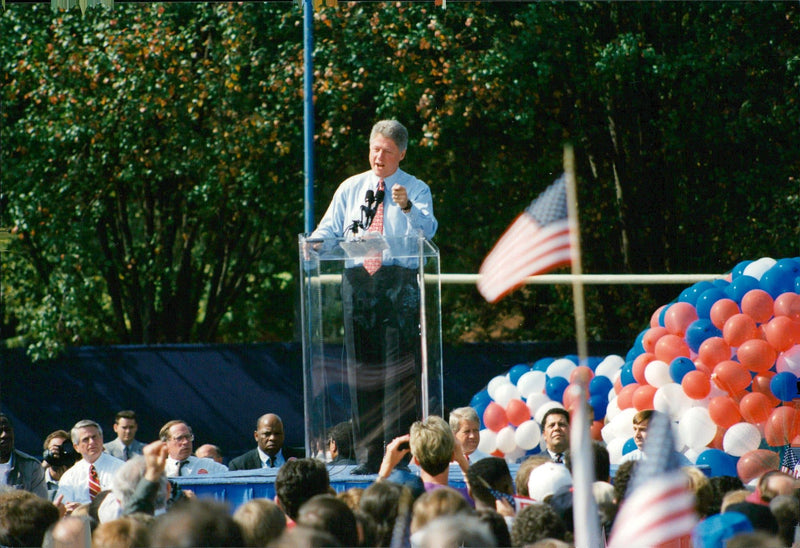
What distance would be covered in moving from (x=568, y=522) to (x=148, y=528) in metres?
1.39

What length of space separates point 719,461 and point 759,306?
1137mm

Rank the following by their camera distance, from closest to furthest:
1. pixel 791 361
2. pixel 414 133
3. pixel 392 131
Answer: pixel 392 131 < pixel 791 361 < pixel 414 133

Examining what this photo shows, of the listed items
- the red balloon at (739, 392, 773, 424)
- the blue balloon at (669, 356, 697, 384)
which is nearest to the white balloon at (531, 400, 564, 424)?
the blue balloon at (669, 356, 697, 384)

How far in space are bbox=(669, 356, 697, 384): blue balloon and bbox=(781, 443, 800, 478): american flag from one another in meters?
0.83

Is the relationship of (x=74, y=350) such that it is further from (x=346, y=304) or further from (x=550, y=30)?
(x=346, y=304)

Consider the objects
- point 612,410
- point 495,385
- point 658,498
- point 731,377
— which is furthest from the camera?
point 495,385

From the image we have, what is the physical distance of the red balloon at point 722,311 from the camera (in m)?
8.09

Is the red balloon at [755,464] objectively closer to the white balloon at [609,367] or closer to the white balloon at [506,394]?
the white balloon at [609,367]

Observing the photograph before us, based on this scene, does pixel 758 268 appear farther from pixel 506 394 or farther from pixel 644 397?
pixel 506 394

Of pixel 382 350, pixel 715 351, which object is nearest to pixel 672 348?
pixel 715 351

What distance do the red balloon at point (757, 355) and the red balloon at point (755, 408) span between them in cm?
19

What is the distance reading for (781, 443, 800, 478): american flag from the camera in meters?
7.06

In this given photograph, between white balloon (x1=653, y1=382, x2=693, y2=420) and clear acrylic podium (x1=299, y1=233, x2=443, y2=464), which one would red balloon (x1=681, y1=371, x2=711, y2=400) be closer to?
white balloon (x1=653, y1=382, x2=693, y2=420)

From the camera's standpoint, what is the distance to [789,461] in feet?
24.2
